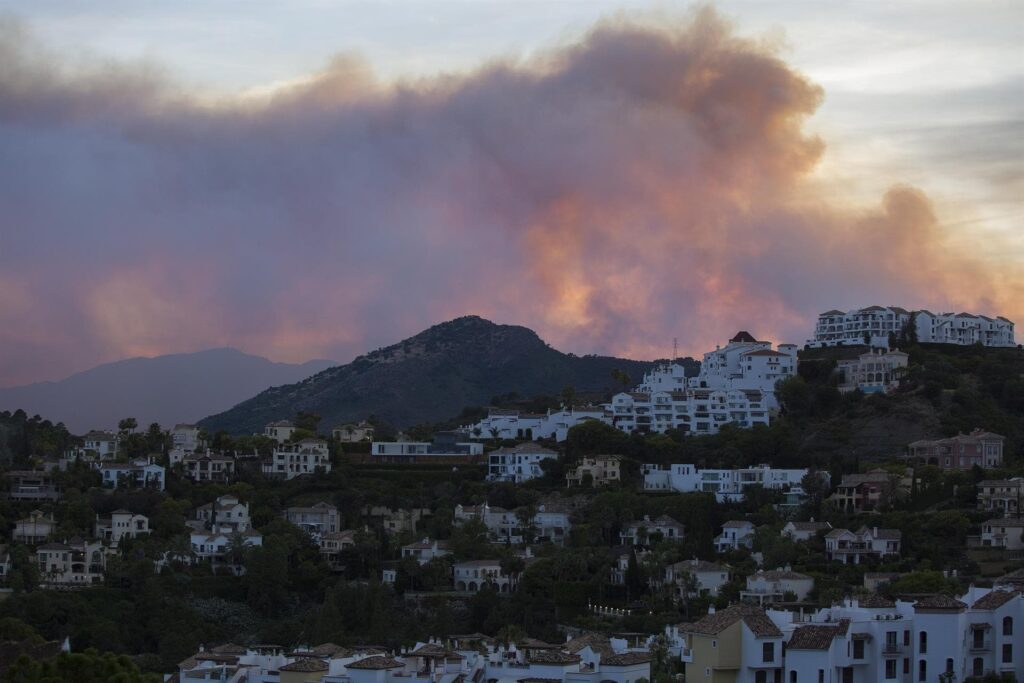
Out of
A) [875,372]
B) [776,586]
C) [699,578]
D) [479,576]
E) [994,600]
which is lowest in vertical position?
[479,576]

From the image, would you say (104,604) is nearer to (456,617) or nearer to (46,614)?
(46,614)

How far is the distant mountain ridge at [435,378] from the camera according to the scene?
12388 centimetres

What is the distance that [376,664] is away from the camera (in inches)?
1487

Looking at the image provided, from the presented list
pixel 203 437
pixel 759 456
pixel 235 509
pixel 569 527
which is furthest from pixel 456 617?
pixel 203 437

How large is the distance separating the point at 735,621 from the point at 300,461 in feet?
154

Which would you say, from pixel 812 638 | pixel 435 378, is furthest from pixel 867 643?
pixel 435 378

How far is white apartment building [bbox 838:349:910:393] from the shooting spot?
264 feet

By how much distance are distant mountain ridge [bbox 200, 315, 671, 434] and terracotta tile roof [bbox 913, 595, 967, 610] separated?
272 ft

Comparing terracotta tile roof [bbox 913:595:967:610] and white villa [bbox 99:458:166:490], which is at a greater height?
white villa [bbox 99:458:166:490]

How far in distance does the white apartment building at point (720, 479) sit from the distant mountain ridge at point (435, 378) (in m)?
47.0

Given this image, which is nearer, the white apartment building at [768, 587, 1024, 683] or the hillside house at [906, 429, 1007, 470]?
the white apartment building at [768, 587, 1024, 683]

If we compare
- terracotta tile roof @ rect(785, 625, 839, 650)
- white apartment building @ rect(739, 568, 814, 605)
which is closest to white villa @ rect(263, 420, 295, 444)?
white apartment building @ rect(739, 568, 814, 605)

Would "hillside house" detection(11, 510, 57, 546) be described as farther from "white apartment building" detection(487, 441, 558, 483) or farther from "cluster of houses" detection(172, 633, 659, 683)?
"cluster of houses" detection(172, 633, 659, 683)

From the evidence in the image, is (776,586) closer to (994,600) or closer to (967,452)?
(967,452)
